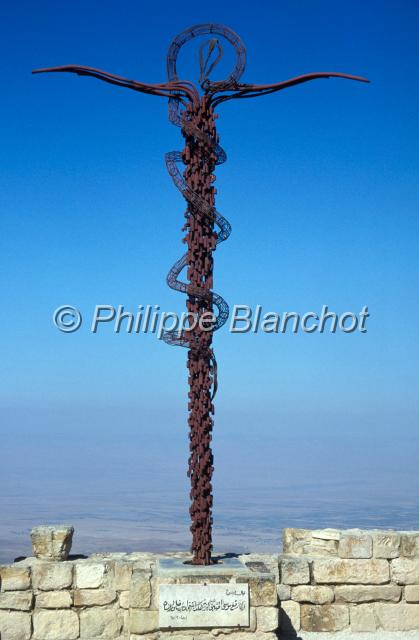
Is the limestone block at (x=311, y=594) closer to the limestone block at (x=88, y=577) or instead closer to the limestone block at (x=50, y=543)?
the limestone block at (x=88, y=577)

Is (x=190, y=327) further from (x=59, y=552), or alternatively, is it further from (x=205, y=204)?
(x=59, y=552)

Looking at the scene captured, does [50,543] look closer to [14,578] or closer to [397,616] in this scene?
[14,578]

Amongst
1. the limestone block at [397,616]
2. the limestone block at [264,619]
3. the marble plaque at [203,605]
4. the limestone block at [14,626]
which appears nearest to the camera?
the marble plaque at [203,605]

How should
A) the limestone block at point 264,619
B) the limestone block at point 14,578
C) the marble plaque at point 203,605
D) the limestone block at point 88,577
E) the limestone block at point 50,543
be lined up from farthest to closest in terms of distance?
the limestone block at point 50,543 < the limestone block at point 88,577 < the limestone block at point 14,578 < the limestone block at point 264,619 < the marble plaque at point 203,605

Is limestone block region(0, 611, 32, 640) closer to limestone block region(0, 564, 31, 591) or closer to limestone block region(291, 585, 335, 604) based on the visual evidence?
limestone block region(0, 564, 31, 591)

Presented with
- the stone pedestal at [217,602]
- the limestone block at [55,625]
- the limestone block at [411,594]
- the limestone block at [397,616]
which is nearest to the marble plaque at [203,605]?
the stone pedestal at [217,602]

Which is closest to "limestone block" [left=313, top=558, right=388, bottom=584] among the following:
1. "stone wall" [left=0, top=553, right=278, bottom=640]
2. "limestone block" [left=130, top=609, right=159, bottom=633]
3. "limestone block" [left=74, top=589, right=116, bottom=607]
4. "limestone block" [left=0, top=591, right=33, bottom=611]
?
"stone wall" [left=0, top=553, right=278, bottom=640]

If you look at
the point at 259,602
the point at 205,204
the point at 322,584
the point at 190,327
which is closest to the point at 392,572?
the point at 322,584
